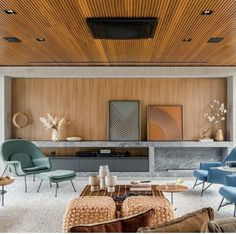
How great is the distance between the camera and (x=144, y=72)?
25.3ft

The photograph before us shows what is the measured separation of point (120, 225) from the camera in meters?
2.14

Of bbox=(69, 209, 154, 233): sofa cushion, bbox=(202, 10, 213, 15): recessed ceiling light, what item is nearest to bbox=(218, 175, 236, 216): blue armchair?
bbox=(202, 10, 213, 15): recessed ceiling light

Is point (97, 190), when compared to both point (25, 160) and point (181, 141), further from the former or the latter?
point (181, 141)

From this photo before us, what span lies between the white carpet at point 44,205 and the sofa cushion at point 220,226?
2.83 metres

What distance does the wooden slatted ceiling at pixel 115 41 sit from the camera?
11.2 ft

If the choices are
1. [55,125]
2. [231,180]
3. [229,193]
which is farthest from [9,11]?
[55,125]

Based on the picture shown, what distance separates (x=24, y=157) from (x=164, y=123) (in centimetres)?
319

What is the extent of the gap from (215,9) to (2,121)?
566 cm

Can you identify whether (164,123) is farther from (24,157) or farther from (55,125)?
(24,157)

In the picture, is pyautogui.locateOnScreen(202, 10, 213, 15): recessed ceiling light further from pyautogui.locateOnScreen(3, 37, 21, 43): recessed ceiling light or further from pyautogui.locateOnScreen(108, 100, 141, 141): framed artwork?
pyautogui.locateOnScreen(108, 100, 141, 141): framed artwork

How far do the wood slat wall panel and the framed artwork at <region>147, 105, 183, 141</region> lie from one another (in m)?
0.16

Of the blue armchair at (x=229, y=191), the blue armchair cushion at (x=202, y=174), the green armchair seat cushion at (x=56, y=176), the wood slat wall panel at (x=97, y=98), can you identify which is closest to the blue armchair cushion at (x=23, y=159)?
the green armchair seat cushion at (x=56, y=176)

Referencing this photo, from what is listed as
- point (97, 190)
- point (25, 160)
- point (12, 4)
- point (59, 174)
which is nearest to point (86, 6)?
point (12, 4)

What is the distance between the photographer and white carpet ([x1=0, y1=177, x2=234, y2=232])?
14.6 ft
